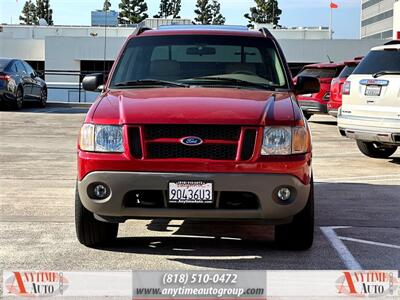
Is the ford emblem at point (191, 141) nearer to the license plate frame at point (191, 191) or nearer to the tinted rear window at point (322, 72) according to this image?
the license plate frame at point (191, 191)

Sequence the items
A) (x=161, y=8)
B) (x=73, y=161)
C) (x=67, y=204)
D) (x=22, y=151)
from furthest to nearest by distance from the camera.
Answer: (x=161, y=8), (x=22, y=151), (x=73, y=161), (x=67, y=204)

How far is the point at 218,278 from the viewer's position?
4.49m

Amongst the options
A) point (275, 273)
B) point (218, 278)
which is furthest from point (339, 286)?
point (218, 278)

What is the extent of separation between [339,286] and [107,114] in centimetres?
204

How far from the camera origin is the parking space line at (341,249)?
488 centimetres

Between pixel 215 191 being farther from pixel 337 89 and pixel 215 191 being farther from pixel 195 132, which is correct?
pixel 337 89

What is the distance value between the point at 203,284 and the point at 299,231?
1.07m

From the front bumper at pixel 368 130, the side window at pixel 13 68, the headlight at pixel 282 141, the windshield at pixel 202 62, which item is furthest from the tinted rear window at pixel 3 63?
the headlight at pixel 282 141

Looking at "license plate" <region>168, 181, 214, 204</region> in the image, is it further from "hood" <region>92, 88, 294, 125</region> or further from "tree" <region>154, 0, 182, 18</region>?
"tree" <region>154, 0, 182, 18</region>

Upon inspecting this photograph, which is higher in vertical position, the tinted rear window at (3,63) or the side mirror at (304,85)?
the tinted rear window at (3,63)

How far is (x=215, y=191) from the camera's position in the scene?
15.2 ft

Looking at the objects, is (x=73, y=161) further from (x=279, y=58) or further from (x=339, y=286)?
(x=339, y=286)

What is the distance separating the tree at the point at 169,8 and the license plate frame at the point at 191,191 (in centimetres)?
10156

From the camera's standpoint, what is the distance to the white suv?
8.94 meters
